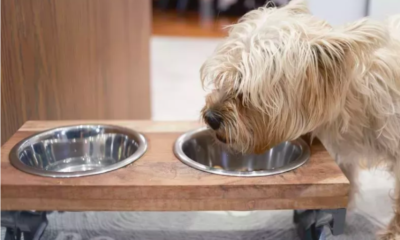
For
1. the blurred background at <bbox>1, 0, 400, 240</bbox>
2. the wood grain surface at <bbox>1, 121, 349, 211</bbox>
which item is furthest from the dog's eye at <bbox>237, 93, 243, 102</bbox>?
the blurred background at <bbox>1, 0, 400, 240</bbox>

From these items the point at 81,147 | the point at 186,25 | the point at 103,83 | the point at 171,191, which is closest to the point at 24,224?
the point at 81,147

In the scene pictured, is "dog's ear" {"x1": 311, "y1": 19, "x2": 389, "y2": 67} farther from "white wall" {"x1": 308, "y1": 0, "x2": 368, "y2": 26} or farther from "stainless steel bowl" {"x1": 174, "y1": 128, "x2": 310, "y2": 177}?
"white wall" {"x1": 308, "y1": 0, "x2": 368, "y2": 26}

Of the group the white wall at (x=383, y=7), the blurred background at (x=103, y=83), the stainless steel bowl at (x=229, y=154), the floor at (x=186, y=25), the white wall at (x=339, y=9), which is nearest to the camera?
the stainless steel bowl at (x=229, y=154)

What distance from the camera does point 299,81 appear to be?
1.18 m

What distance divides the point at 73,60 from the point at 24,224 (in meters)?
0.62

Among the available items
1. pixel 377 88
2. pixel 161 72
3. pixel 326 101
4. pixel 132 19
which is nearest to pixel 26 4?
pixel 132 19

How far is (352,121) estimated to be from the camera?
132 cm

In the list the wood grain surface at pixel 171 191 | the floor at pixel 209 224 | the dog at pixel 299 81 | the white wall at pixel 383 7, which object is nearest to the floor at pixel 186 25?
the white wall at pixel 383 7

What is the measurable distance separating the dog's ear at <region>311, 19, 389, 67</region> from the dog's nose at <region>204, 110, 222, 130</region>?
0.27 metres

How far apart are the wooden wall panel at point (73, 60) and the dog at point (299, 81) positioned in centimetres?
60

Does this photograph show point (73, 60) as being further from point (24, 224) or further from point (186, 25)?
point (186, 25)

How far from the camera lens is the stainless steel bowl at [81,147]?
1432 millimetres

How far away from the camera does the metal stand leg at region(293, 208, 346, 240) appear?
1261mm

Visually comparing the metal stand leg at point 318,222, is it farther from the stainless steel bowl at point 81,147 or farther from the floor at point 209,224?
the stainless steel bowl at point 81,147
